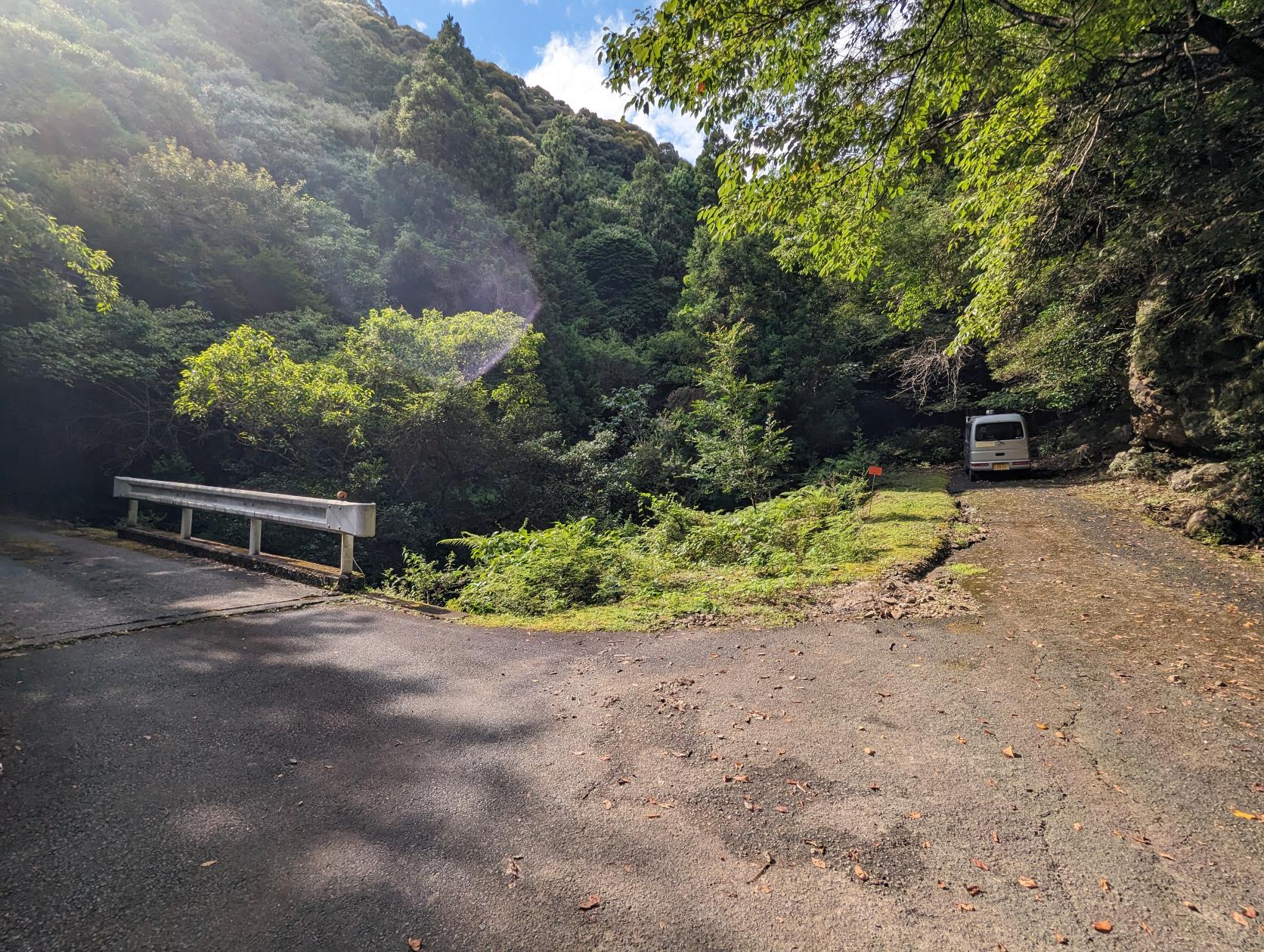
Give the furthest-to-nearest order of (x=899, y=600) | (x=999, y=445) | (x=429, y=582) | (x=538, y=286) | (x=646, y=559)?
(x=538, y=286)
(x=999, y=445)
(x=646, y=559)
(x=429, y=582)
(x=899, y=600)

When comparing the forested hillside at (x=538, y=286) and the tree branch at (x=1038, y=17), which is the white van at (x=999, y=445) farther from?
the tree branch at (x=1038, y=17)

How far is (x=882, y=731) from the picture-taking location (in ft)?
9.90

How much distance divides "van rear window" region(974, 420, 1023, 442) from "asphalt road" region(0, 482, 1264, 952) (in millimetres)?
14363

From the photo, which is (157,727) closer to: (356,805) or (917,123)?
(356,805)

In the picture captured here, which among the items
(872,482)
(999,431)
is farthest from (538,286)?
(999,431)

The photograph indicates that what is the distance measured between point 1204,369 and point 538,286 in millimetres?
24504

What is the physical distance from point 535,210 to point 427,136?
20.4 feet

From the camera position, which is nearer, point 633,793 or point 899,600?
point 633,793

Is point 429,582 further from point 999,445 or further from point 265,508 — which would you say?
point 999,445

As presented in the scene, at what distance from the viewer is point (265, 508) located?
22.2 feet

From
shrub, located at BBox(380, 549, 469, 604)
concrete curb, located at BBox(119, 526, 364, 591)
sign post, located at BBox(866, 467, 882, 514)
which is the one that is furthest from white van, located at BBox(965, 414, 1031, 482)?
concrete curb, located at BBox(119, 526, 364, 591)

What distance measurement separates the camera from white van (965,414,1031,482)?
16.7 m

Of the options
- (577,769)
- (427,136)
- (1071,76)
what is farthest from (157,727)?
(427,136)

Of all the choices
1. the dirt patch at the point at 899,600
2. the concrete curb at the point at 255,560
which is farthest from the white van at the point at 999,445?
the concrete curb at the point at 255,560
